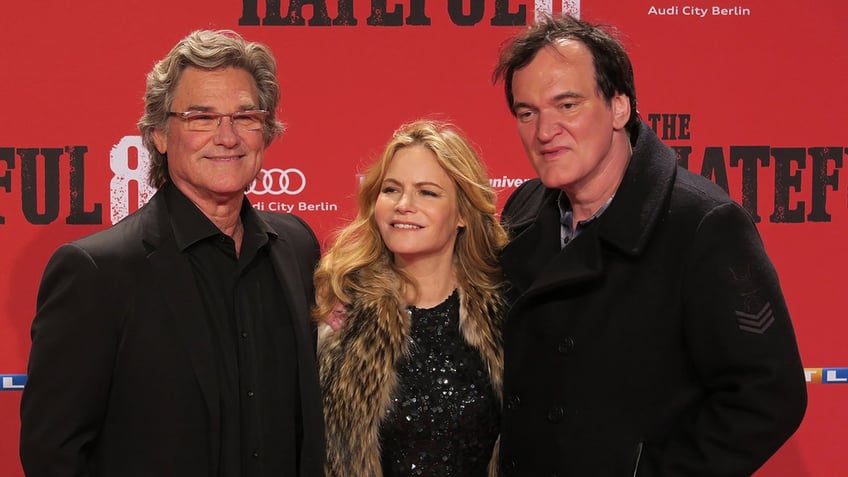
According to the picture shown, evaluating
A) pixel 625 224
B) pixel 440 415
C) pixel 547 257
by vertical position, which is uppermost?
pixel 625 224

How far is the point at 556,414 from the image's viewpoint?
2039 millimetres

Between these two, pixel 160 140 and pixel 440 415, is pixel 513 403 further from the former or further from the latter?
pixel 160 140

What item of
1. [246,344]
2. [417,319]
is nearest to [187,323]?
[246,344]

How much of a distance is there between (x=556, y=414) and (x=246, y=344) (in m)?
0.77

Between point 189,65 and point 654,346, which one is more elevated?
point 189,65

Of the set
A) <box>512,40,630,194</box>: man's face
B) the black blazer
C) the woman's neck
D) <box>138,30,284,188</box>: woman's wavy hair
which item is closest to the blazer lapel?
the black blazer

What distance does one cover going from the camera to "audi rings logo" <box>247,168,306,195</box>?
3.23 meters

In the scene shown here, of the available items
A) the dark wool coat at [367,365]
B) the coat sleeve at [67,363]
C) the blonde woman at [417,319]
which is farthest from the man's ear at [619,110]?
the coat sleeve at [67,363]

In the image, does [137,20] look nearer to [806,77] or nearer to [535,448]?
[535,448]

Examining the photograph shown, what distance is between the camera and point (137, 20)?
3.16 metres

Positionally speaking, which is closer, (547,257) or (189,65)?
(189,65)

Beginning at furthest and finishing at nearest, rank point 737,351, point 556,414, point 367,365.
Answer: point 367,365 < point 556,414 < point 737,351

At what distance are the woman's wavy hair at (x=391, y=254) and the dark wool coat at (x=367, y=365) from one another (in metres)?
0.06

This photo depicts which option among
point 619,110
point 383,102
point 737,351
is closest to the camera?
point 737,351
